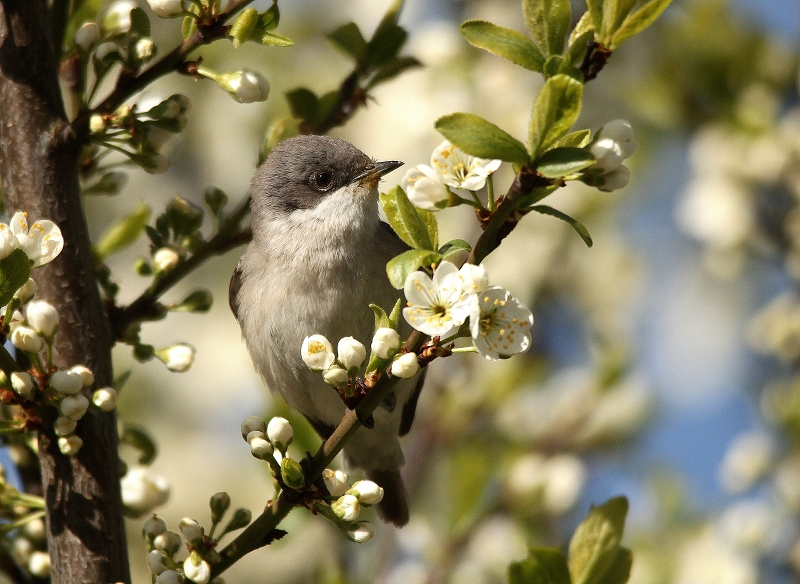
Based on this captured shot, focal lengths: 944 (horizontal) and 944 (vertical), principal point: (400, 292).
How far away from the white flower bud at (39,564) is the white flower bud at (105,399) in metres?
0.64

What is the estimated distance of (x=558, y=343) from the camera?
6832mm

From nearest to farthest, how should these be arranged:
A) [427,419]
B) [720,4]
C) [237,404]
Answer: [427,419] → [720,4] → [237,404]

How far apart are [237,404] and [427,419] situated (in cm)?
325

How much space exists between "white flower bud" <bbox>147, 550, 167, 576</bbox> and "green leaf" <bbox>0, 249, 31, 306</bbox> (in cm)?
70

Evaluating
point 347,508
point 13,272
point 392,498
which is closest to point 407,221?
point 347,508

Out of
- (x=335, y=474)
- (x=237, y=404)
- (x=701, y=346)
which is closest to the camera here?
(x=335, y=474)

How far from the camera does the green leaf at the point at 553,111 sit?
5.72ft

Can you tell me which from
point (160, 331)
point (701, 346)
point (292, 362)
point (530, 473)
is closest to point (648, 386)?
point (530, 473)

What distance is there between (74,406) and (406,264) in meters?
0.91

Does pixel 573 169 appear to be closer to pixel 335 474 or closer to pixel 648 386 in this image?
pixel 335 474

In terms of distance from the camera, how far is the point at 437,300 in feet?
6.37

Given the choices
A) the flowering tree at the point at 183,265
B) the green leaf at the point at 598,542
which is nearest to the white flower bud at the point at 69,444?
the flowering tree at the point at 183,265

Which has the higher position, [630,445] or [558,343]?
[630,445]

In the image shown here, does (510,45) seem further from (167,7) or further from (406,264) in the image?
(167,7)
